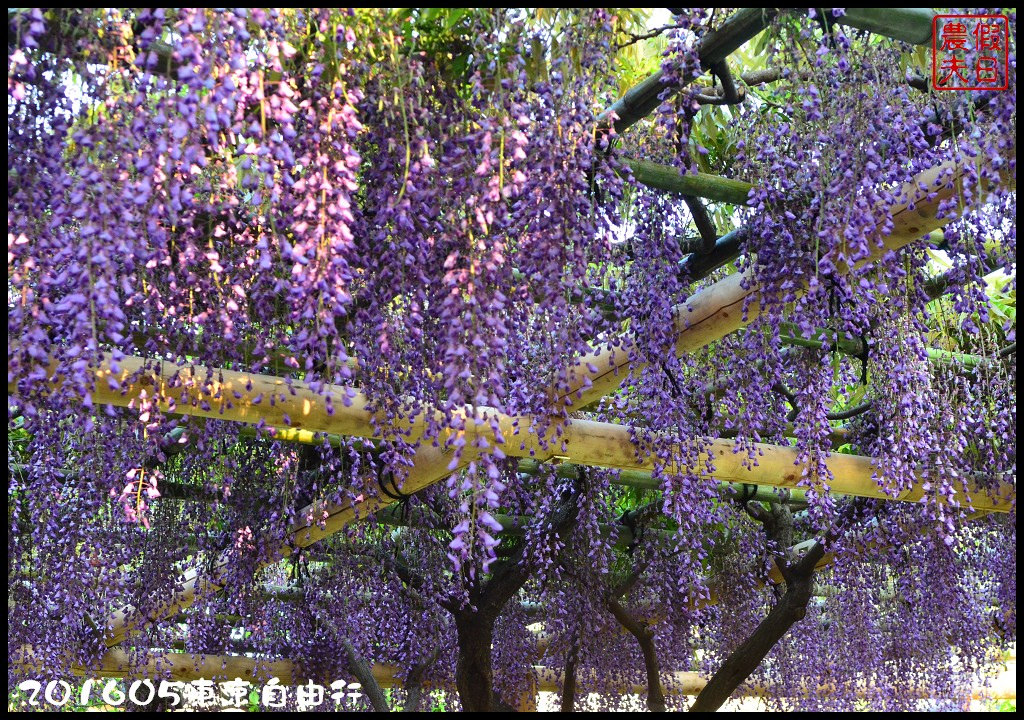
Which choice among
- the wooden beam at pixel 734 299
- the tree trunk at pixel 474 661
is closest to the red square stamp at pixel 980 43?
the wooden beam at pixel 734 299

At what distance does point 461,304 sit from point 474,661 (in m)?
4.46

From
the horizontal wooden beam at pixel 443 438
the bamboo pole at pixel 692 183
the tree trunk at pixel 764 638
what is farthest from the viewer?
the tree trunk at pixel 764 638

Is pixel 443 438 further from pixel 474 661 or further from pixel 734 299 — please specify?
pixel 474 661

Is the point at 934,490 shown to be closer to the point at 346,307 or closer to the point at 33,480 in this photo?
the point at 346,307

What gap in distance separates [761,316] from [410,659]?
4216mm

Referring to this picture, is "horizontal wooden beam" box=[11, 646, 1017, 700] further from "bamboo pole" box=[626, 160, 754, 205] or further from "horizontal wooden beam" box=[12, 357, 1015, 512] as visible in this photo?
"bamboo pole" box=[626, 160, 754, 205]

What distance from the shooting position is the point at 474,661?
6.71m

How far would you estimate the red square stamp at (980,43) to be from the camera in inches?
114

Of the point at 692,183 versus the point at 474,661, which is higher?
the point at 692,183

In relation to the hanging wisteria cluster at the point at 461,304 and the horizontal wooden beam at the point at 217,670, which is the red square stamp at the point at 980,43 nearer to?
the hanging wisteria cluster at the point at 461,304

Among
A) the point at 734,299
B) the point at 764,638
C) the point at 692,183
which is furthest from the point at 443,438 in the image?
the point at 764,638

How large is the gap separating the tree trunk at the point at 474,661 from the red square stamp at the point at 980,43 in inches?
186

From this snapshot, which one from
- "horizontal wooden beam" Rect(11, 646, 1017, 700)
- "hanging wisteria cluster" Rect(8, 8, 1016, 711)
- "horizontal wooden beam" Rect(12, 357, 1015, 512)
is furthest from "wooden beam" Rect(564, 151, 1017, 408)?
"horizontal wooden beam" Rect(11, 646, 1017, 700)

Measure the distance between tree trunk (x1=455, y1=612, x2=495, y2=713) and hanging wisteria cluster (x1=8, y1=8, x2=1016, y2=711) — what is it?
0.10 ft
